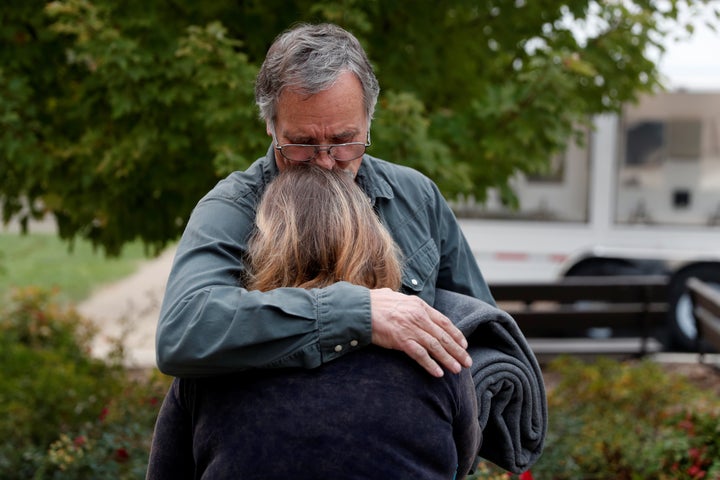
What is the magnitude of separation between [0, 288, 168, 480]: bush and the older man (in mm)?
Answer: 2215

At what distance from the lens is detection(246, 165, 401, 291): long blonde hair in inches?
71.4

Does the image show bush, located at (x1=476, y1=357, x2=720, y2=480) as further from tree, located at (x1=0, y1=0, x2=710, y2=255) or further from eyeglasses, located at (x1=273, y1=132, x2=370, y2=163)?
eyeglasses, located at (x1=273, y1=132, x2=370, y2=163)

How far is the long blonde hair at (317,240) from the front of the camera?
1.81 metres

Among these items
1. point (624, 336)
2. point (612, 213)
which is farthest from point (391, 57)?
point (612, 213)

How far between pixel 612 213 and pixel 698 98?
145 cm

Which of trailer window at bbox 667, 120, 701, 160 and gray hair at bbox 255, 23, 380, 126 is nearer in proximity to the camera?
gray hair at bbox 255, 23, 380, 126

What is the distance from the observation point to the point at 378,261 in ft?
6.13

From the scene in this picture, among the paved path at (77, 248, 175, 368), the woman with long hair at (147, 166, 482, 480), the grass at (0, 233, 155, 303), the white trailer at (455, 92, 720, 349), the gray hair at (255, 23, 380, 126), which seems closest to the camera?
the woman with long hair at (147, 166, 482, 480)

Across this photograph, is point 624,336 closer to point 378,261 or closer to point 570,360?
point 570,360

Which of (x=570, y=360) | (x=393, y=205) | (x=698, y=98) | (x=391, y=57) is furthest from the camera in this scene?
(x=698, y=98)

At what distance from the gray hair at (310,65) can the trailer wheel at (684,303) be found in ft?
23.9

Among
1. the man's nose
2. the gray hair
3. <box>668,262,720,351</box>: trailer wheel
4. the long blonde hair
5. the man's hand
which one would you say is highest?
the gray hair

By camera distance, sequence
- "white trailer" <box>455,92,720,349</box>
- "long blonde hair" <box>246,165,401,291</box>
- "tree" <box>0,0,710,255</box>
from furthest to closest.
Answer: "white trailer" <box>455,92,720,349</box>
"tree" <box>0,0,710,255</box>
"long blonde hair" <box>246,165,401,291</box>

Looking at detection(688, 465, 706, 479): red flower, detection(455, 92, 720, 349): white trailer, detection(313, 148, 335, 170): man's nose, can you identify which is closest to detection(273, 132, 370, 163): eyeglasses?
detection(313, 148, 335, 170): man's nose
